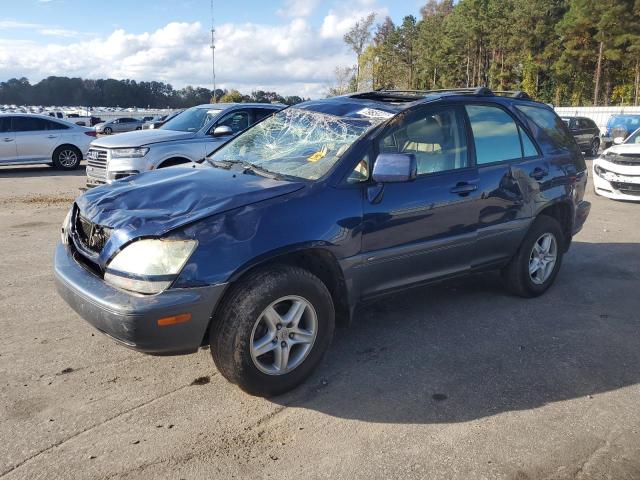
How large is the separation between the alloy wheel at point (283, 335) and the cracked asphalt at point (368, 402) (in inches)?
9.2

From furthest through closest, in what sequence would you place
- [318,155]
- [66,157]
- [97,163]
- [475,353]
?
[66,157], [97,163], [475,353], [318,155]

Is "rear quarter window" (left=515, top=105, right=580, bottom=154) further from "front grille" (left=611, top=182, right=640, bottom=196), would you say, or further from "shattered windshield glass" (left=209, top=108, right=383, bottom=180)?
"front grille" (left=611, top=182, right=640, bottom=196)

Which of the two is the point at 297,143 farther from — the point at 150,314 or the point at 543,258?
the point at 543,258

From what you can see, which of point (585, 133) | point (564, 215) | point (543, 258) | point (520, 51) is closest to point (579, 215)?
point (564, 215)

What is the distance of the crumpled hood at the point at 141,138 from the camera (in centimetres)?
858

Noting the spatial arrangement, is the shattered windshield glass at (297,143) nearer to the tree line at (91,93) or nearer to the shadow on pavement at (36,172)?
the shadow on pavement at (36,172)

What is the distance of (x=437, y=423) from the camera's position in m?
3.19

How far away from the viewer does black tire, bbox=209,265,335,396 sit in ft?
10.3

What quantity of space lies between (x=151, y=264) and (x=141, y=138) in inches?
248

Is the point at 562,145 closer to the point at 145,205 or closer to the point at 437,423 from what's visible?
the point at 437,423

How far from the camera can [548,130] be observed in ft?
17.8

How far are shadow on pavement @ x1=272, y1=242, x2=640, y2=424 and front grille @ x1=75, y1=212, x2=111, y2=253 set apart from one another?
1463mm

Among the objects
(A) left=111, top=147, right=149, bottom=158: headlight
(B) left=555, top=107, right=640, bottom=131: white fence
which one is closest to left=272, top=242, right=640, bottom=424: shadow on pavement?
(A) left=111, top=147, right=149, bottom=158: headlight

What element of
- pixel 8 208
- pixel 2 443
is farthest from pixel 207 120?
pixel 2 443
